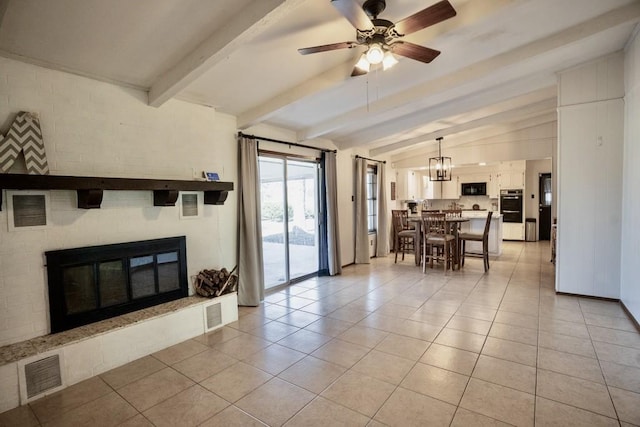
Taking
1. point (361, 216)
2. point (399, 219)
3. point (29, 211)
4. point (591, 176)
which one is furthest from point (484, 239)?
point (29, 211)

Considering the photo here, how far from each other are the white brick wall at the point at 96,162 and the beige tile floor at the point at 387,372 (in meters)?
0.87

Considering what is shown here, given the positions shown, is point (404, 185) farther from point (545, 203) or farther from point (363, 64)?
point (363, 64)

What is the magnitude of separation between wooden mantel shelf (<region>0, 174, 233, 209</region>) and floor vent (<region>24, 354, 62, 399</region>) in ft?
3.93

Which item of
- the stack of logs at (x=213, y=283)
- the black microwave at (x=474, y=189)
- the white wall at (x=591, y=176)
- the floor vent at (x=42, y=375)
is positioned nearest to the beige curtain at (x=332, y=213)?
the stack of logs at (x=213, y=283)

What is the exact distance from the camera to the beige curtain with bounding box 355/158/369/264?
21.3ft

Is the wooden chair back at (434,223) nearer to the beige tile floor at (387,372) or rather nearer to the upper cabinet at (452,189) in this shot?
the beige tile floor at (387,372)

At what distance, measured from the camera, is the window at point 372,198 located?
7.29 metres

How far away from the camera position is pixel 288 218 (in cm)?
500

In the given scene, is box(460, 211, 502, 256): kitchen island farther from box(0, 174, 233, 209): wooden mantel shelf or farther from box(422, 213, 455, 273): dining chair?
box(0, 174, 233, 209): wooden mantel shelf

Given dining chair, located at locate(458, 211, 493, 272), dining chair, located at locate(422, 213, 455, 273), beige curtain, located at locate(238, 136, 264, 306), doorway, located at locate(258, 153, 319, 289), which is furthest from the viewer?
dining chair, located at locate(458, 211, 493, 272)

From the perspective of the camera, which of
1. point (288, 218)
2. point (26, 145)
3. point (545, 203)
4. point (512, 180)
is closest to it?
point (26, 145)

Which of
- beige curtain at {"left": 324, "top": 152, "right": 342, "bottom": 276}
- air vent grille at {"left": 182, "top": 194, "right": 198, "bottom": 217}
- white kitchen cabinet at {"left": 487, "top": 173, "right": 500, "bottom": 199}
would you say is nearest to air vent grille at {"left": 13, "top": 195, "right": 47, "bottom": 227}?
air vent grille at {"left": 182, "top": 194, "right": 198, "bottom": 217}

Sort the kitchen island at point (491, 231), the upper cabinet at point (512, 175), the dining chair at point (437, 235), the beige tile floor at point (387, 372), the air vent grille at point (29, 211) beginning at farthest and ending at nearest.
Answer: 1. the upper cabinet at point (512, 175)
2. the kitchen island at point (491, 231)
3. the dining chair at point (437, 235)
4. the air vent grille at point (29, 211)
5. the beige tile floor at point (387, 372)

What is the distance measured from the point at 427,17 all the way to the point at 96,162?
2.89m
